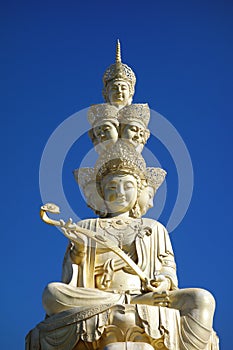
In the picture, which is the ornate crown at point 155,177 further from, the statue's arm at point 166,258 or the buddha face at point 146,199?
the statue's arm at point 166,258

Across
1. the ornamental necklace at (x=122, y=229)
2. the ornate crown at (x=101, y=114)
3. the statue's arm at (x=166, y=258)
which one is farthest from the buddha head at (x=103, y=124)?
the statue's arm at (x=166, y=258)

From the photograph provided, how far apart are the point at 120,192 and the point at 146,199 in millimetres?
665

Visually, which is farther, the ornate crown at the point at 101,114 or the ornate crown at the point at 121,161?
the ornate crown at the point at 101,114

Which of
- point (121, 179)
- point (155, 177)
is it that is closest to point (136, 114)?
point (155, 177)

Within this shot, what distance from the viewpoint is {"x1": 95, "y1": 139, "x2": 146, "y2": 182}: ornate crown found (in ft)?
42.3

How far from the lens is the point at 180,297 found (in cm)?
1109

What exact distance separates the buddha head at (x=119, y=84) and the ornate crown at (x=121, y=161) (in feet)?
3.86

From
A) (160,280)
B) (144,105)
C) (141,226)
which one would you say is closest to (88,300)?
(160,280)

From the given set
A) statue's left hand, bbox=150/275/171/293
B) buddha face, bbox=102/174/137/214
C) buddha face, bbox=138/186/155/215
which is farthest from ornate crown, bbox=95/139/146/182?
statue's left hand, bbox=150/275/171/293

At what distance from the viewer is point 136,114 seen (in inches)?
541

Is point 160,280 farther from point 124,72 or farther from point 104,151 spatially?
point 124,72

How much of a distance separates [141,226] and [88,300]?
6.49 feet

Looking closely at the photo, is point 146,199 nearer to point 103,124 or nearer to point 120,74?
point 103,124

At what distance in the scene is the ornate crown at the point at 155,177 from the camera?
530 inches
